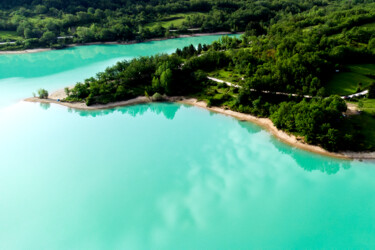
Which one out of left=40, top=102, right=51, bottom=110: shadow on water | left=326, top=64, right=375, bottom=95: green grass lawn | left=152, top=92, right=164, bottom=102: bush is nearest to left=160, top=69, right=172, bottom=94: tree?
left=152, top=92, right=164, bottom=102: bush

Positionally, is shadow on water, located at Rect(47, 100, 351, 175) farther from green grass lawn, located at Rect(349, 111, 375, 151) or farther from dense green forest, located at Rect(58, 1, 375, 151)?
green grass lawn, located at Rect(349, 111, 375, 151)

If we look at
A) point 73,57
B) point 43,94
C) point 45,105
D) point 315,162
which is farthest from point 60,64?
point 315,162

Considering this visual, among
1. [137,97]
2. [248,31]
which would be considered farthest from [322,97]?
[248,31]

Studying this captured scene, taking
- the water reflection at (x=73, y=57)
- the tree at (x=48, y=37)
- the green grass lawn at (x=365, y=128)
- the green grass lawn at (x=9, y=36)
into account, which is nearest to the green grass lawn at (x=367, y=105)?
the green grass lawn at (x=365, y=128)

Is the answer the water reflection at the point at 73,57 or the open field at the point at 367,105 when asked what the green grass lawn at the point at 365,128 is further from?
the water reflection at the point at 73,57

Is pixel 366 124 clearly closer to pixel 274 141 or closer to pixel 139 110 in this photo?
pixel 274 141
